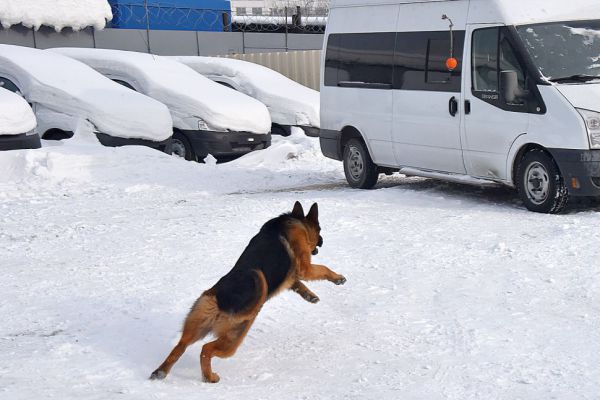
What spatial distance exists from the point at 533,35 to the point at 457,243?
8.94 feet

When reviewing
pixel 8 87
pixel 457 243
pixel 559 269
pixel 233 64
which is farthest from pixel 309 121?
pixel 559 269

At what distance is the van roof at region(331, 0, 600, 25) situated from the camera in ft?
32.7

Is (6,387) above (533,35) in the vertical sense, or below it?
below

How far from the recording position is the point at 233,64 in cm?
1792

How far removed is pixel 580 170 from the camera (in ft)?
30.4

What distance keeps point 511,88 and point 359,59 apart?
2774mm

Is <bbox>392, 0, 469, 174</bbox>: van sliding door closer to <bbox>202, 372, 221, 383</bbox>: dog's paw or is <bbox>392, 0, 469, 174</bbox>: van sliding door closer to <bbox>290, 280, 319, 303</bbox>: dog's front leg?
<bbox>290, 280, 319, 303</bbox>: dog's front leg

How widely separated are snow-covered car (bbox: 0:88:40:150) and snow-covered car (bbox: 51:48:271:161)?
273 centimetres

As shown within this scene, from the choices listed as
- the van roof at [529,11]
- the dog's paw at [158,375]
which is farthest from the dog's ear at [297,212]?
the van roof at [529,11]

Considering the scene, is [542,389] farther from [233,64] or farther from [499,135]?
[233,64]

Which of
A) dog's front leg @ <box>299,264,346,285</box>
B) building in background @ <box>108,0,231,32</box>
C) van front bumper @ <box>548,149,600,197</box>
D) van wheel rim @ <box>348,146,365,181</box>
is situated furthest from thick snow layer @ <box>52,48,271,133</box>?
dog's front leg @ <box>299,264,346,285</box>

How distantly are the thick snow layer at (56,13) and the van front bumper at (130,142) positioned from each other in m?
8.16

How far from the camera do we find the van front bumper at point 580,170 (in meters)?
9.25

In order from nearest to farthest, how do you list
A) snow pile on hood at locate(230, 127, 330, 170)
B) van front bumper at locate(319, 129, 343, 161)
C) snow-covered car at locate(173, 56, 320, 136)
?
1. van front bumper at locate(319, 129, 343, 161)
2. snow pile on hood at locate(230, 127, 330, 170)
3. snow-covered car at locate(173, 56, 320, 136)
